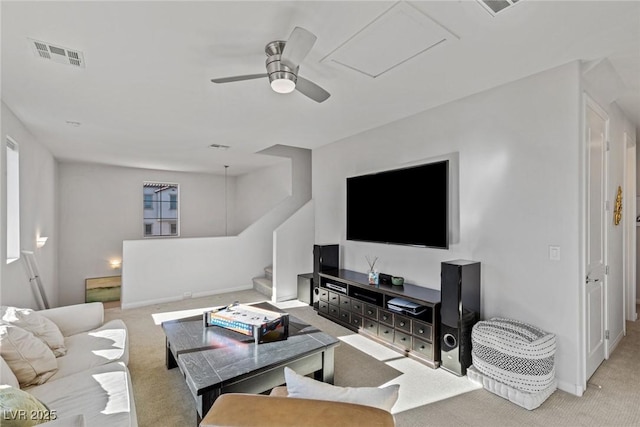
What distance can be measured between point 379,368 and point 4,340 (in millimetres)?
2715

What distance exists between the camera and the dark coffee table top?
1.94 meters

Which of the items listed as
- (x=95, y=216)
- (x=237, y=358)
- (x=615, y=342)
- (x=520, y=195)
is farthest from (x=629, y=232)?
(x=95, y=216)

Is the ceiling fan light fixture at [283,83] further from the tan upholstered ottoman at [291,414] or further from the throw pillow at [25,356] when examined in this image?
the throw pillow at [25,356]

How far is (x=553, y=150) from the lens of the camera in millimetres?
2502

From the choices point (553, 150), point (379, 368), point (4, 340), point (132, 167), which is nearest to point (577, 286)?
point (553, 150)

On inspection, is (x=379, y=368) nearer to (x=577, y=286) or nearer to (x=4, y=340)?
(x=577, y=286)

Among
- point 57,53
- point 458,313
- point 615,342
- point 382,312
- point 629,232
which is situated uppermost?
point 57,53

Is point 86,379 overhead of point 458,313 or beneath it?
beneath

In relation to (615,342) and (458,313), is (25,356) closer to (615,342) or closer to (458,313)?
(458,313)

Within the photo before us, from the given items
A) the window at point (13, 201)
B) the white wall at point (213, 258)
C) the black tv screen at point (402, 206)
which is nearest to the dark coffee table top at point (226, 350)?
the black tv screen at point (402, 206)

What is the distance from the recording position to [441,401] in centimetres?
235

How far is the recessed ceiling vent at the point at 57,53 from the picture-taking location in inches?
79.7

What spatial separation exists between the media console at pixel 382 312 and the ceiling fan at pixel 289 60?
88.2 inches

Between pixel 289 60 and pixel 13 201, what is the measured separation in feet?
11.6
